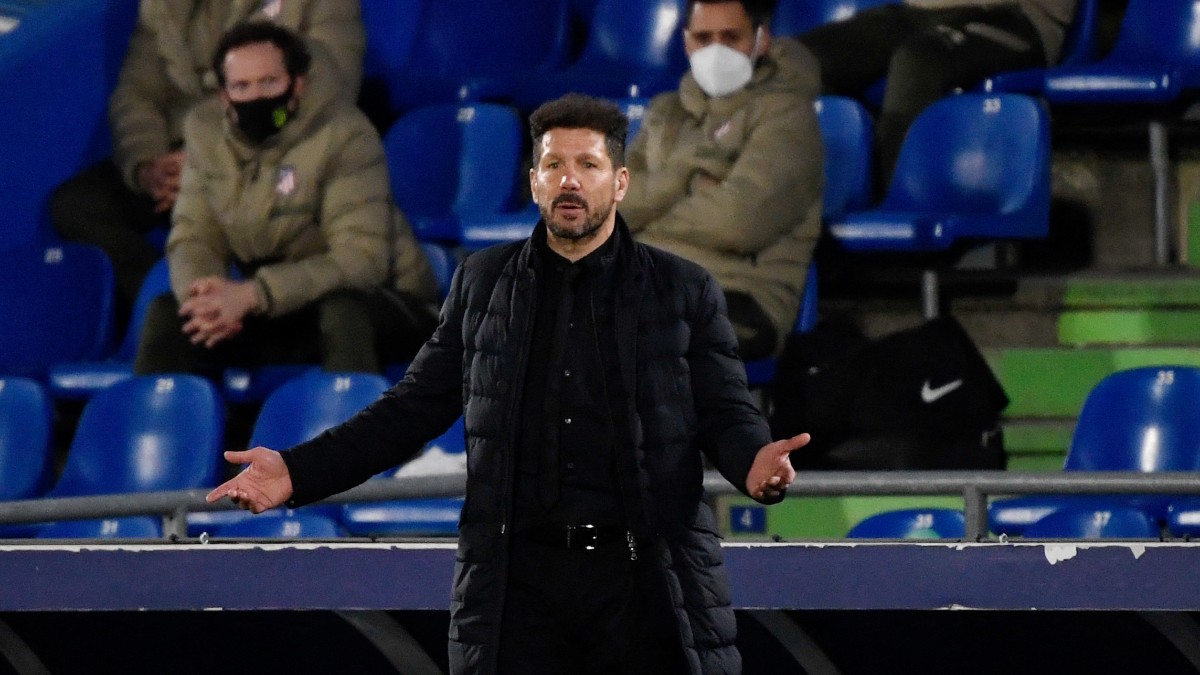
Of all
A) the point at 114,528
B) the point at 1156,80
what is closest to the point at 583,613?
the point at 114,528

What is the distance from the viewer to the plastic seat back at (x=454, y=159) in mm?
6141

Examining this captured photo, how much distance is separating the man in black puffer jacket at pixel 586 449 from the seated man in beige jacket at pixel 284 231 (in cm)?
257

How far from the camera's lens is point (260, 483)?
257 cm

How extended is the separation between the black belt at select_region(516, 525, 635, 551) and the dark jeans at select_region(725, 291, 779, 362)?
8.10ft

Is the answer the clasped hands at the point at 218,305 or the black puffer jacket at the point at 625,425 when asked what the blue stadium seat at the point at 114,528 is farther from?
the black puffer jacket at the point at 625,425

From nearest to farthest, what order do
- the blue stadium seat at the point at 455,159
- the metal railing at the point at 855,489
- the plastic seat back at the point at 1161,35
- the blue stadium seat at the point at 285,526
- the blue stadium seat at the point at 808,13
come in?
the metal railing at the point at 855,489, the blue stadium seat at the point at 285,526, the plastic seat back at the point at 1161,35, the blue stadium seat at the point at 455,159, the blue stadium seat at the point at 808,13

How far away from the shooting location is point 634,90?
6125mm

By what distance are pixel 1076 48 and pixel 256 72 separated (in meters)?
2.34

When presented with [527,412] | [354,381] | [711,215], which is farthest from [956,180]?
[527,412]

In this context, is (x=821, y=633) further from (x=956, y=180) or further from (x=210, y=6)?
(x=210, y=6)

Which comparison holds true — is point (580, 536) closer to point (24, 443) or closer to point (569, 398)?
point (569, 398)

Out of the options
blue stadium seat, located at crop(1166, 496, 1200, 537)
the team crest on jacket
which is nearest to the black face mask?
the team crest on jacket

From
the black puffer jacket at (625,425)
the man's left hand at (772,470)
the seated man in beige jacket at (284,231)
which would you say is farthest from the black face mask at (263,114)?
the man's left hand at (772,470)

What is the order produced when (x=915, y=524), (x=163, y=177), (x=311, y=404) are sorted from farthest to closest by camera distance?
(x=163, y=177), (x=311, y=404), (x=915, y=524)
